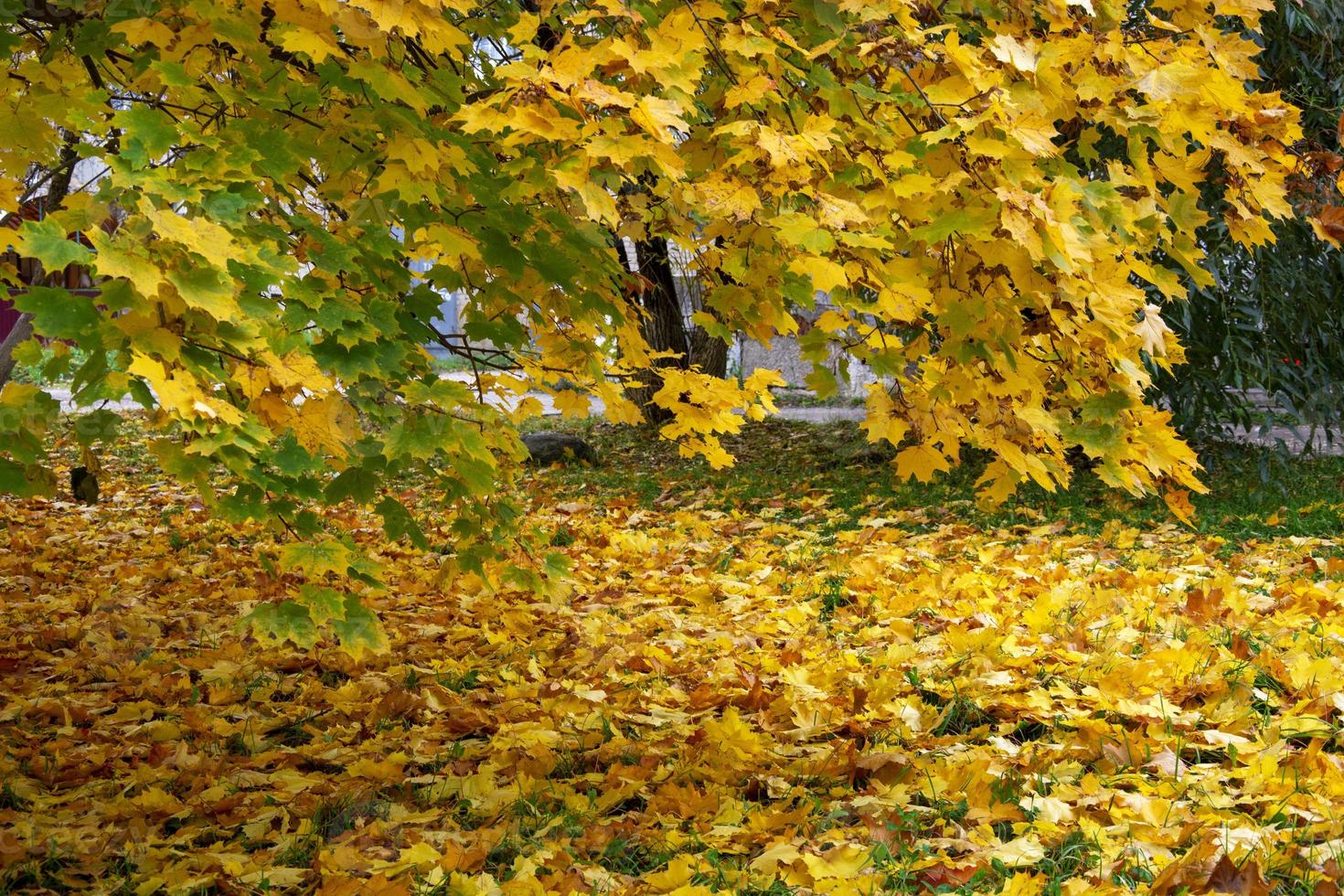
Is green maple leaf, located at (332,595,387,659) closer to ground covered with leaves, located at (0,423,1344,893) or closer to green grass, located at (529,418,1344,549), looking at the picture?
ground covered with leaves, located at (0,423,1344,893)

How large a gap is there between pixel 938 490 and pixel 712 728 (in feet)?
17.0

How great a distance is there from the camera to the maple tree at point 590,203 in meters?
1.93

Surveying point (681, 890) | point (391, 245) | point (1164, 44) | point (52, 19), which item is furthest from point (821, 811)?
point (52, 19)

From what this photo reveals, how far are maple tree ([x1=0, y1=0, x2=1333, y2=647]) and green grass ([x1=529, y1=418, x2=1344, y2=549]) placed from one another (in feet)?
9.13

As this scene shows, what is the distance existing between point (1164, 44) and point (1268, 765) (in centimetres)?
164

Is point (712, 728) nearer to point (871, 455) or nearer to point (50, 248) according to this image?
point (50, 248)

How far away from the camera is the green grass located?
6613 mm

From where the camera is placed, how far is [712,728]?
3033 mm

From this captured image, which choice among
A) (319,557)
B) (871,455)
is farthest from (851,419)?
(319,557)

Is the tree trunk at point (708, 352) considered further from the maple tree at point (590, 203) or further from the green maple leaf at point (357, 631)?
the green maple leaf at point (357, 631)

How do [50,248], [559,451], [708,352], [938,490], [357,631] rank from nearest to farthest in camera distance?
1. [50,248]
2. [357,631]
3. [938,490]
4. [559,451]
5. [708,352]

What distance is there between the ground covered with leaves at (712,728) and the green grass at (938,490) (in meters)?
0.75

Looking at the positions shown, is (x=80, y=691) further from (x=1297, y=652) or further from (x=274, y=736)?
(x=1297, y=652)

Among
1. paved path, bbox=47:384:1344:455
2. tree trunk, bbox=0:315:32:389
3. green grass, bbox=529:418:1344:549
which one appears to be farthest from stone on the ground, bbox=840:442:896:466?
tree trunk, bbox=0:315:32:389
